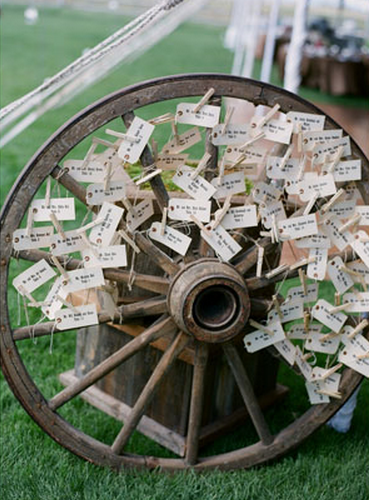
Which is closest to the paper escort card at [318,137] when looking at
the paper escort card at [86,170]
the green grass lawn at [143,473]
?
the paper escort card at [86,170]

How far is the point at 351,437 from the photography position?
8.34 feet

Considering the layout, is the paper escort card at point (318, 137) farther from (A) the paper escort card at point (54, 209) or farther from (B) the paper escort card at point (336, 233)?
(A) the paper escort card at point (54, 209)

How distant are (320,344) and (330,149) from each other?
2.05ft

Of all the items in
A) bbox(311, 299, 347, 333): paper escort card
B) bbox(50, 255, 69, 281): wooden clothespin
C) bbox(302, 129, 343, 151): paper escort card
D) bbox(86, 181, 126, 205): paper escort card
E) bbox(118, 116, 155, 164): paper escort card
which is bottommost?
bbox(311, 299, 347, 333): paper escort card

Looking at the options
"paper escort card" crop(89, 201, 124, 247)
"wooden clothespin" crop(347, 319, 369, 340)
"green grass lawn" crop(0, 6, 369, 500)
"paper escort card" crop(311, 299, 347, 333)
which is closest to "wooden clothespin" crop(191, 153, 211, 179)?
"paper escort card" crop(89, 201, 124, 247)

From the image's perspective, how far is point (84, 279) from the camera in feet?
6.50

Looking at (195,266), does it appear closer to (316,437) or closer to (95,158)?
(95,158)

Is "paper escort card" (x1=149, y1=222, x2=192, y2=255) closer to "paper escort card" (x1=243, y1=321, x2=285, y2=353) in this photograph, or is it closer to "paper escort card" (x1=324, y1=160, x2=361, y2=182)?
"paper escort card" (x1=243, y1=321, x2=285, y2=353)

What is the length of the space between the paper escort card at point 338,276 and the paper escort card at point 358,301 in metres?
0.04

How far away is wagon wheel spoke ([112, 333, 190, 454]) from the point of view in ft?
6.97

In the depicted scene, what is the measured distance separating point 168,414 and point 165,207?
0.84 meters

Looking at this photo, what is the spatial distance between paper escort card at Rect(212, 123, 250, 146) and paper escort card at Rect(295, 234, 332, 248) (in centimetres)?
35

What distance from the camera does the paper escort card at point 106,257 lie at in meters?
1.97

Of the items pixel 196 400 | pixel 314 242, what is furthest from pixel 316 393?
pixel 314 242
